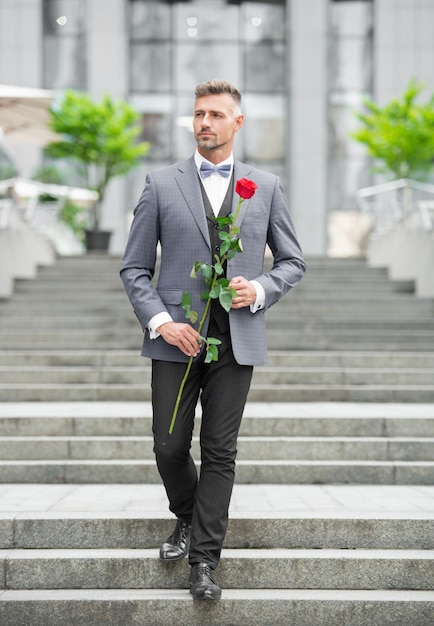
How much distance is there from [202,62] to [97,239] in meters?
9.04

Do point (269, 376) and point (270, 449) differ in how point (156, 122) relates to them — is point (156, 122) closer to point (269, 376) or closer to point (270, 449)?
point (269, 376)

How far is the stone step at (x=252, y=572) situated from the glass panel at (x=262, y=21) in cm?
2362

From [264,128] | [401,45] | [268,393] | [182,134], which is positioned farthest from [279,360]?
[401,45]

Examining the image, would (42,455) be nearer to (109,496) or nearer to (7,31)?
(109,496)

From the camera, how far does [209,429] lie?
4.16 meters

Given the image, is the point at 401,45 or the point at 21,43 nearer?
the point at 21,43

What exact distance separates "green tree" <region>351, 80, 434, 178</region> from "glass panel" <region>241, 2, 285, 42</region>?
685 centimetres

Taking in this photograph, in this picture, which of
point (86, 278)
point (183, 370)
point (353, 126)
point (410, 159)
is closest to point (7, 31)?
point (353, 126)

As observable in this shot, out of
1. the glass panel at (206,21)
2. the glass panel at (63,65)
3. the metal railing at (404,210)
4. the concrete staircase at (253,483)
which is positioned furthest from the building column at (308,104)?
the concrete staircase at (253,483)

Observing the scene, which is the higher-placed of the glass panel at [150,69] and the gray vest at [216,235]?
the glass panel at [150,69]

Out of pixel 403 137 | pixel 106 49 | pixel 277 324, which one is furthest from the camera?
pixel 106 49

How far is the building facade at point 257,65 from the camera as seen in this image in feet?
86.1

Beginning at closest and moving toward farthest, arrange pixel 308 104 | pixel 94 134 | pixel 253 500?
pixel 253 500 < pixel 94 134 < pixel 308 104

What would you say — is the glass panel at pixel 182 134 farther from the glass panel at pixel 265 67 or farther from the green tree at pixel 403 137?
the green tree at pixel 403 137
